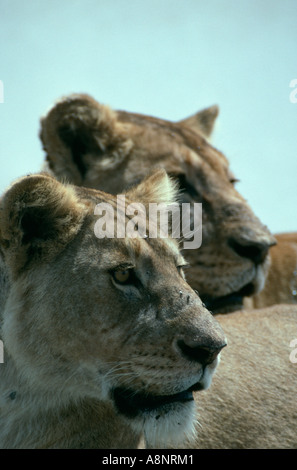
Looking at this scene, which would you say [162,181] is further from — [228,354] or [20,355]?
[20,355]

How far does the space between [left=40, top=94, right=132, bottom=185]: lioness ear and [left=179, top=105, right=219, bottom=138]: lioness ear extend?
146 cm

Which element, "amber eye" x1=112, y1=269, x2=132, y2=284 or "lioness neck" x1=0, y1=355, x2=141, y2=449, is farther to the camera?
"lioness neck" x1=0, y1=355, x2=141, y2=449

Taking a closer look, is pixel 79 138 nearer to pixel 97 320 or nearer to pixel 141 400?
pixel 97 320

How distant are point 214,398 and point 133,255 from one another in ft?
4.10

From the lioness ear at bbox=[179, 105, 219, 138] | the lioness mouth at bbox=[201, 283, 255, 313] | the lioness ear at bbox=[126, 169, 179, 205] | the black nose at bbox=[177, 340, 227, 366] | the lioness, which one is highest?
the lioness ear at bbox=[179, 105, 219, 138]

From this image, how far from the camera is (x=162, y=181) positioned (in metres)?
4.20

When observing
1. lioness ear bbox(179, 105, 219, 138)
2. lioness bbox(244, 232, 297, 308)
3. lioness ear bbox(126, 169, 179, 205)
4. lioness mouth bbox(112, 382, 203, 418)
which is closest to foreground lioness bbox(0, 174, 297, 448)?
lioness mouth bbox(112, 382, 203, 418)

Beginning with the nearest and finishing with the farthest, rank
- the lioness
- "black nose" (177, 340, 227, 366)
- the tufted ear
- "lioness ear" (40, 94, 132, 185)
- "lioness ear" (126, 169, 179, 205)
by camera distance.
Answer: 1. "black nose" (177, 340, 227, 366)
2. the tufted ear
3. "lioness ear" (126, 169, 179, 205)
4. "lioness ear" (40, 94, 132, 185)
5. the lioness

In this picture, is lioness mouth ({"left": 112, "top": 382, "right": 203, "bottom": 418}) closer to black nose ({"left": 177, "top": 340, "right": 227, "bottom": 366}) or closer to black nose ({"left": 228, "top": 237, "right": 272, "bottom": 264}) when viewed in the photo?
black nose ({"left": 177, "top": 340, "right": 227, "bottom": 366})

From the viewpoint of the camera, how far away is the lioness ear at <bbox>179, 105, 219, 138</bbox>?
6727 mm

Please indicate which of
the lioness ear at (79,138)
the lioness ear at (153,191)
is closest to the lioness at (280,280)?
the lioness ear at (79,138)

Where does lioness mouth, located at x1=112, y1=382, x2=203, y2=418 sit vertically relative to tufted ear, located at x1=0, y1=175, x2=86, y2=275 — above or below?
below

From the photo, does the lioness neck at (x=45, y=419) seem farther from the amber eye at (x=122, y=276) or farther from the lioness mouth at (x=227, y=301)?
the lioness mouth at (x=227, y=301)

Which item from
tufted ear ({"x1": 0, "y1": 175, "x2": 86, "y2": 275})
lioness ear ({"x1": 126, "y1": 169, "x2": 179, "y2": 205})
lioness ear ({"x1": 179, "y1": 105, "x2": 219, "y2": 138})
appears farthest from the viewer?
lioness ear ({"x1": 179, "y1": 105, "x2": 219, "y2": 138})
